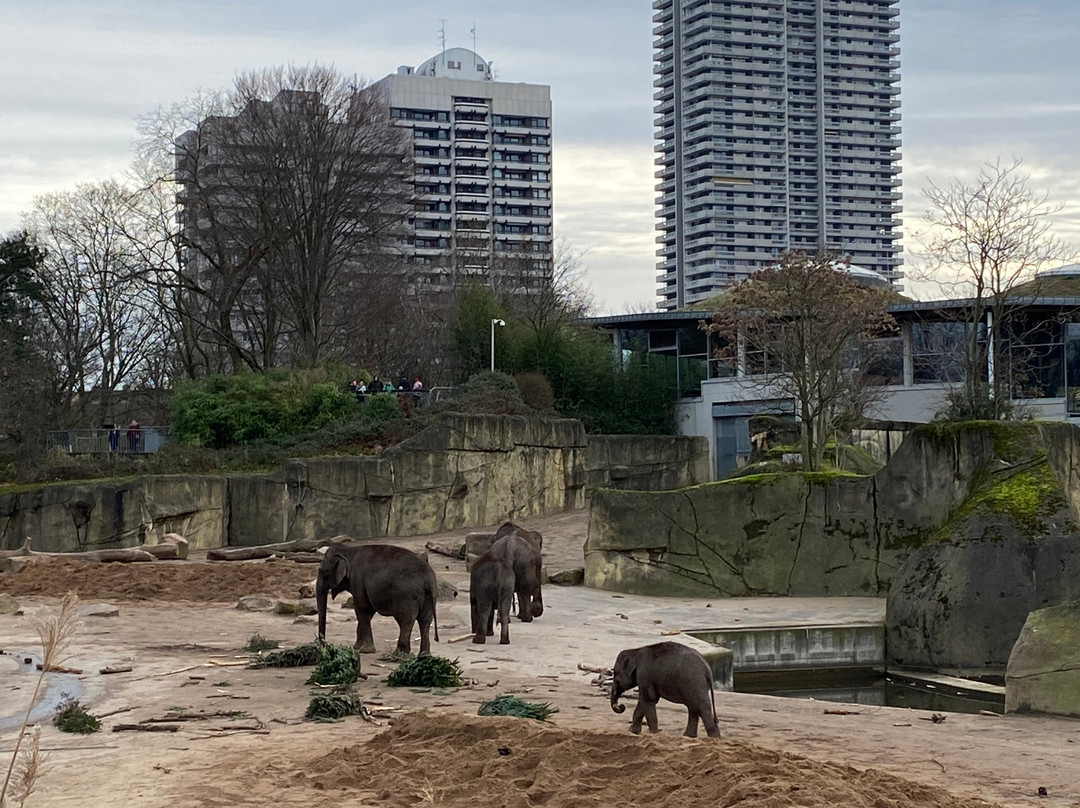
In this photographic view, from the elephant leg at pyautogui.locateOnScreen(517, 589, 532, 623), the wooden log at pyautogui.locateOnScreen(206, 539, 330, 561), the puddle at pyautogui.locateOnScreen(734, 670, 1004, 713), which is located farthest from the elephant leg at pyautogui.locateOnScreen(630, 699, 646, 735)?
the wooden log at pyautogui.locateOnScreen(206, 539, 330, 561)

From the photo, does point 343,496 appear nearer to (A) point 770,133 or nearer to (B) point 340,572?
(B) point 340,572

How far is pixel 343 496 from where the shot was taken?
104 feet

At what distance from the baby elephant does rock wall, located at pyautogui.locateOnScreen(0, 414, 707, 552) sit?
20.9 meters

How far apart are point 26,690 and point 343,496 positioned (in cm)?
1933

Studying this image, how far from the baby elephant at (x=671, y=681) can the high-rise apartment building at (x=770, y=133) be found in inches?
5735

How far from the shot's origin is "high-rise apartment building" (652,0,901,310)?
158500mm

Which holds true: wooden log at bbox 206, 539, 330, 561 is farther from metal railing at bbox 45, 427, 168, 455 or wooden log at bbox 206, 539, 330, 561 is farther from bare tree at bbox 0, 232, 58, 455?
bare tree at bbox 0, 232, 58, 455

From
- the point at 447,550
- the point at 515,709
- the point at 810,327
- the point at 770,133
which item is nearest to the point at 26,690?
the point at 515,709

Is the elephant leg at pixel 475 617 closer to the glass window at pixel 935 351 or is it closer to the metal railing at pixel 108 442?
the metal railing at pixel 108 442

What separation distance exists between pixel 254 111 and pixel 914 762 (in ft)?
115

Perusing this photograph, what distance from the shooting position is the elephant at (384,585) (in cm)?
1428

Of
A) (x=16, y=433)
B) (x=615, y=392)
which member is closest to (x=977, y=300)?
(x=615, y=392)

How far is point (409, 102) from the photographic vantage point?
116875mm

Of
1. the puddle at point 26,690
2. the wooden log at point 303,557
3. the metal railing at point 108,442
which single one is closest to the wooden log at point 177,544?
the wooden log at point 303,557
